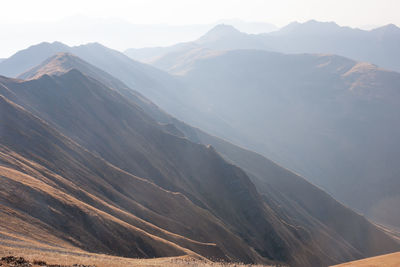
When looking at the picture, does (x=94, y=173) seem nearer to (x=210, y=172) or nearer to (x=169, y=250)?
(x=169, y=250)

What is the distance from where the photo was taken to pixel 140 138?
99.4 m

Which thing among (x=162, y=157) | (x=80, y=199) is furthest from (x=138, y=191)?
(x=162, y=157)

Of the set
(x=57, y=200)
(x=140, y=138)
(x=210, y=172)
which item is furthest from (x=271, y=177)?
(x=57, y=200)

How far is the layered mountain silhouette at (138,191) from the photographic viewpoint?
43.2 meters

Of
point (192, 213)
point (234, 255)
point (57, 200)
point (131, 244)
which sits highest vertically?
point (57, 200)

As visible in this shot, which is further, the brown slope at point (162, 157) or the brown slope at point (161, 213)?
the brown slope at point (162, 157)

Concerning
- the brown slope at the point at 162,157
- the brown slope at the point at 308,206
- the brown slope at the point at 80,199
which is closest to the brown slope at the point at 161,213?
the brown slope at the point at 80,199

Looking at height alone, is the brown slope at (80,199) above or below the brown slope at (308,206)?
above

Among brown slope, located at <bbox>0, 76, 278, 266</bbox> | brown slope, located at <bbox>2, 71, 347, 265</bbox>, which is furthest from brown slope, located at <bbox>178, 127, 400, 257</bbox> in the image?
brown slope, located at <bbox>0, 76, 278, 266</bbox>

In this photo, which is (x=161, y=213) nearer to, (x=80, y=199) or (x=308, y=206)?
(x=80, y=199)

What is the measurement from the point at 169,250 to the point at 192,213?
2547cm

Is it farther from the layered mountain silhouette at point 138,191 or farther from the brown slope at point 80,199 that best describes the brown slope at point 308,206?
the brown slope at point 80,199

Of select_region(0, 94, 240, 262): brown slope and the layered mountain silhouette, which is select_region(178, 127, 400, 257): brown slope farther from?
select_region(0, 94, 240, 262): brown slope

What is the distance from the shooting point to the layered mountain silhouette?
142 feet
